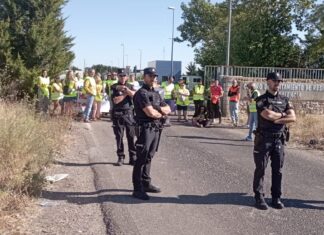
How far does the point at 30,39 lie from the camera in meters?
21.8

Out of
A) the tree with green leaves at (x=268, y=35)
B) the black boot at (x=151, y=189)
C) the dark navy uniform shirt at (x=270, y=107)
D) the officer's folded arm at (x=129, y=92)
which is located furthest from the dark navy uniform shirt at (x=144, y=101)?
the tree with green leaves at (x=268, y=35)

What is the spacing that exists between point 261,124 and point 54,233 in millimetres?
3262

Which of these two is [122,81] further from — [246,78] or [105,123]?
[246,78]

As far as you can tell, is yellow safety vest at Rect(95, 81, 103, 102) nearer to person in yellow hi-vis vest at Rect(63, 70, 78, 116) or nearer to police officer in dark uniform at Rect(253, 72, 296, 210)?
person in yellow hi-vis vest at Rect(63, 70, 78, 116)

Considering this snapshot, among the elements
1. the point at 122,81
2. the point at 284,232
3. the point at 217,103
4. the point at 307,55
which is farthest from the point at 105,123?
the point at 307,55

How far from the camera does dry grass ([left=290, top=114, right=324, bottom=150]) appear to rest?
13312 millimetres

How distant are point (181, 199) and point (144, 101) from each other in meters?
1.54

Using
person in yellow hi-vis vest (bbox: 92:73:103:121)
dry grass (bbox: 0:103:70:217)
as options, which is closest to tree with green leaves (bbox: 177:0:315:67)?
person in yellow hi-vis vest (bbox: 92:73:103:121)

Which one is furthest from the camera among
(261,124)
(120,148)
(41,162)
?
A: (120,148)

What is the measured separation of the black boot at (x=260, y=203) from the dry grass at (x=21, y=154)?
3.12 metres

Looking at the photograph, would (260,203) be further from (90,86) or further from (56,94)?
(56,94)

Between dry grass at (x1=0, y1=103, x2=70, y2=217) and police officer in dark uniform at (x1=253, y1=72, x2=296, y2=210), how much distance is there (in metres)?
3.19

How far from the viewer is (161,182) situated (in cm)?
795

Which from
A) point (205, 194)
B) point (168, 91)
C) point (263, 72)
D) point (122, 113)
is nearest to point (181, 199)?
point (205, 194)
